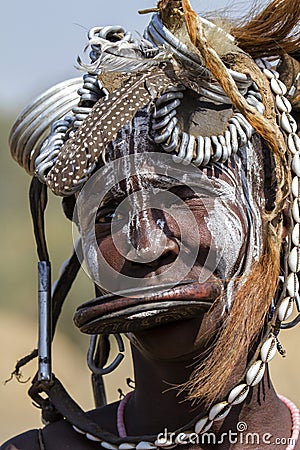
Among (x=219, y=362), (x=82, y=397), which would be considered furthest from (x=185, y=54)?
(x=82, y=397)

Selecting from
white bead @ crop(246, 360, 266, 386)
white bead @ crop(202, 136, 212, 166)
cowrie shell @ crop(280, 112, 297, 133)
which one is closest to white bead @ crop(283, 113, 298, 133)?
cowrie shell @ crop(280, 112, 297, 133)

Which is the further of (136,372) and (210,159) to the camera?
(136,372)

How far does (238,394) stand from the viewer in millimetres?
2020

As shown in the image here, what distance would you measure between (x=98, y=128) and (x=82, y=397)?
589 centimetres

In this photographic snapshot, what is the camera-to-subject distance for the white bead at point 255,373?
2.01m

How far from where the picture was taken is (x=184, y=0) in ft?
6.17

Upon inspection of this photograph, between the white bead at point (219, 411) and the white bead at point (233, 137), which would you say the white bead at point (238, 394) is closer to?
the white bead at point (219, 411)

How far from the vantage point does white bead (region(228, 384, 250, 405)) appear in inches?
79.2

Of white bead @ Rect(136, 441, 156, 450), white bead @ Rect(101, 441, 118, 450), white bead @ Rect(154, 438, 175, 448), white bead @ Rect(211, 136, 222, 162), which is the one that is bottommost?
white bead @ Rect(101, 441, 118, 450)

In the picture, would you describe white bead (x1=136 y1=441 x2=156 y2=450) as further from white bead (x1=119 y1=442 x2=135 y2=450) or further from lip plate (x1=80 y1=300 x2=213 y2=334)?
lip plate (x1=80 y1=300 x2=213 y2=334)

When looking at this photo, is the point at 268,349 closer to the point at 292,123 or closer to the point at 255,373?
the point at 255,373

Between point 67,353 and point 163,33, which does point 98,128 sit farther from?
point 67,353

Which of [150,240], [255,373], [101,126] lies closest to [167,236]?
[150,240]

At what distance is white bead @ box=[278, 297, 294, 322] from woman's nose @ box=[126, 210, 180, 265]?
27 cm
